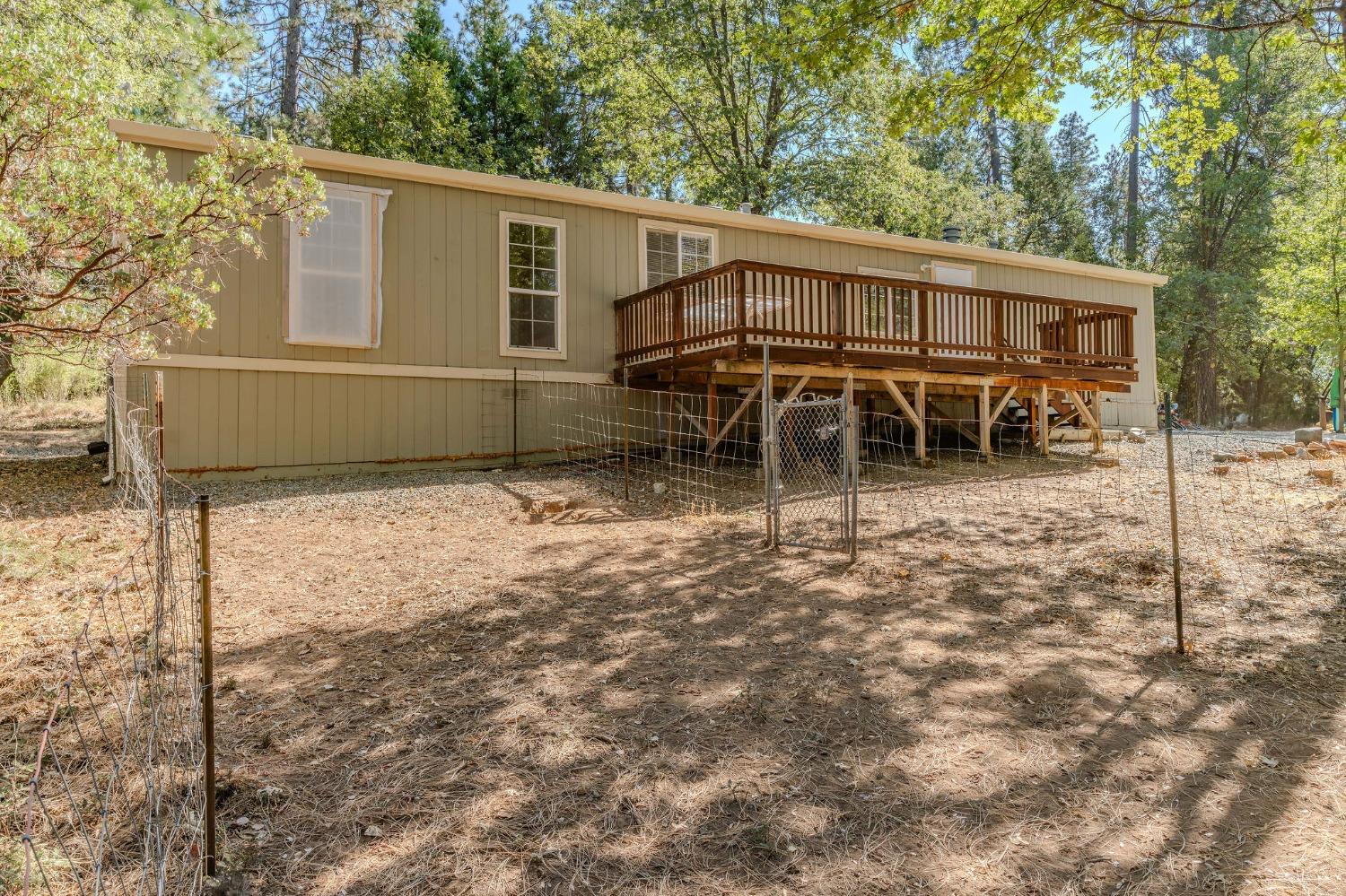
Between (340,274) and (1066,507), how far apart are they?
8139 millimetres

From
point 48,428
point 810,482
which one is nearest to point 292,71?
point 48,428

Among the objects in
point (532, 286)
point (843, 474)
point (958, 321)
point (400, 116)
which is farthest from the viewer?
point (400, 116)

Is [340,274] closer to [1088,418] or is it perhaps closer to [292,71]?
[1088,418]

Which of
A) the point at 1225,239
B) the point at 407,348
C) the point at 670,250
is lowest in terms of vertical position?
the point at 407,348

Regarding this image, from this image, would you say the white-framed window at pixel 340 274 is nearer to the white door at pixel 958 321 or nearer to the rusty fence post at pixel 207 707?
the rusty fence post at pixel 207 707

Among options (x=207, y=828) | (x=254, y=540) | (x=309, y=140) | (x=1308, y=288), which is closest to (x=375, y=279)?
(x=254, y=540)

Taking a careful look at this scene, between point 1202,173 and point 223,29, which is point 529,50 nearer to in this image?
point 223,29

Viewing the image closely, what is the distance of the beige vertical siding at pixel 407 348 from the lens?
25.7 ft

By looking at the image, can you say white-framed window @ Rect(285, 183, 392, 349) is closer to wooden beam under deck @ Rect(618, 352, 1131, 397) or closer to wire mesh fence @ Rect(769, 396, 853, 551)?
wooden beam under deck @ Rect(618, 352, 1131, 397)

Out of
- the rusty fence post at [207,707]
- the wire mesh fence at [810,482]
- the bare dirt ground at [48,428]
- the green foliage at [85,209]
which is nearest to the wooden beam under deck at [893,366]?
the wire mesh fence at [810,482]

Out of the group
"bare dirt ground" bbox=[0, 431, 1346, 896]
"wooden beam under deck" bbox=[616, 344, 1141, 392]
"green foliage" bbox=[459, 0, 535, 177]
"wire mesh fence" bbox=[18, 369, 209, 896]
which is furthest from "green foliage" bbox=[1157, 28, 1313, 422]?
"wire mesh fence" bbox=[18, 369, 209, 896]

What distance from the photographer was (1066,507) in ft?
24.0

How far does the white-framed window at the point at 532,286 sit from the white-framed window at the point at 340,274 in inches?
59.6

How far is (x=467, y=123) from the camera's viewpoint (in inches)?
753
